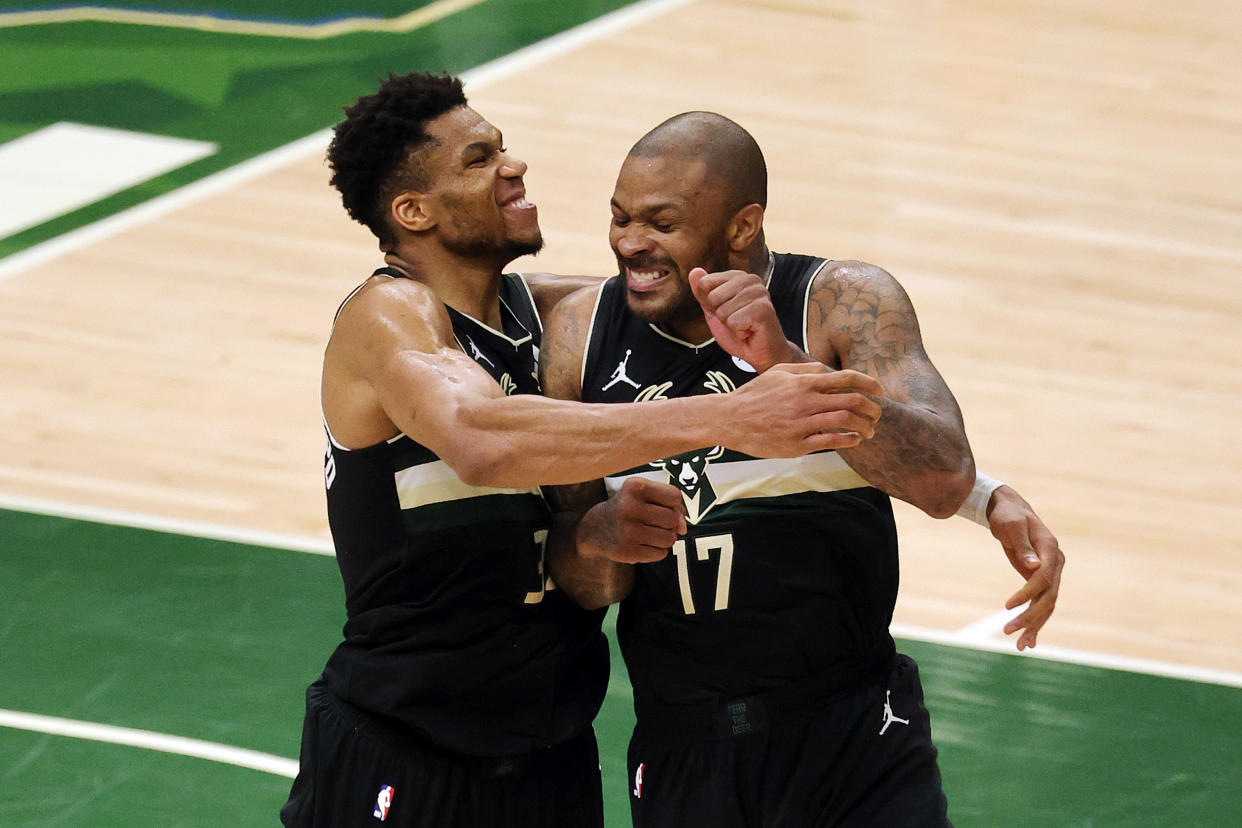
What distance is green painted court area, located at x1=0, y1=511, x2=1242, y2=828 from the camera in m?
6.20

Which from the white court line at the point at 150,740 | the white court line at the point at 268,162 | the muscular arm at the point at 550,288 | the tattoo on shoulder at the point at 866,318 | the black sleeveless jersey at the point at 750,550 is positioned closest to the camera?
the tattoo on shoulder at the point at 866,318

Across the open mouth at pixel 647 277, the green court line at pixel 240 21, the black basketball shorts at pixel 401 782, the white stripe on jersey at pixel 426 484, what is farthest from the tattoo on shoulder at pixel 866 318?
the green court line at pixel 240 21

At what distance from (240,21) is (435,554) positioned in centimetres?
962

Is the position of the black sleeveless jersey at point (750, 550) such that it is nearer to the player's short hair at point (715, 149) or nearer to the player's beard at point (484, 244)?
the player's short hair at point (715, 149)

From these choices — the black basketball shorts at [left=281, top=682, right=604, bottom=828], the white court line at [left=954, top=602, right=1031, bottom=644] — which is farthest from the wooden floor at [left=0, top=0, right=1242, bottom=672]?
the black basketball shorts at [left=281, top=682, right=604, bottom=828]

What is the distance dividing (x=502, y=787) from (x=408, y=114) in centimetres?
163

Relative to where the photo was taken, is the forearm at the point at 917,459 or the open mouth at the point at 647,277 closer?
the forearm at the point at 917,459

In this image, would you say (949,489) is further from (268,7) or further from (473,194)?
(268,7)

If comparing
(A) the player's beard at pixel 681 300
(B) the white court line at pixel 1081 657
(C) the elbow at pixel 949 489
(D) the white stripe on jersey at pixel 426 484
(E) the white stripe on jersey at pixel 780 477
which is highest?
(A) the player's beard at pixel 681 300

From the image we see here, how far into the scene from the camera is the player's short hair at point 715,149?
4492 mm

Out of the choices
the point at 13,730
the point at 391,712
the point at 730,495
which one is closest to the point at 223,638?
the point at 13,730

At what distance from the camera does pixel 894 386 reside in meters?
4.37

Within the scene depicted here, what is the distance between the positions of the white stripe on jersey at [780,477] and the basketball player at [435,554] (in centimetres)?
46

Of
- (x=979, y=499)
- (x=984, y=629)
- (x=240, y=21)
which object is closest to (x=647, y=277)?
(x=979, y=499)
